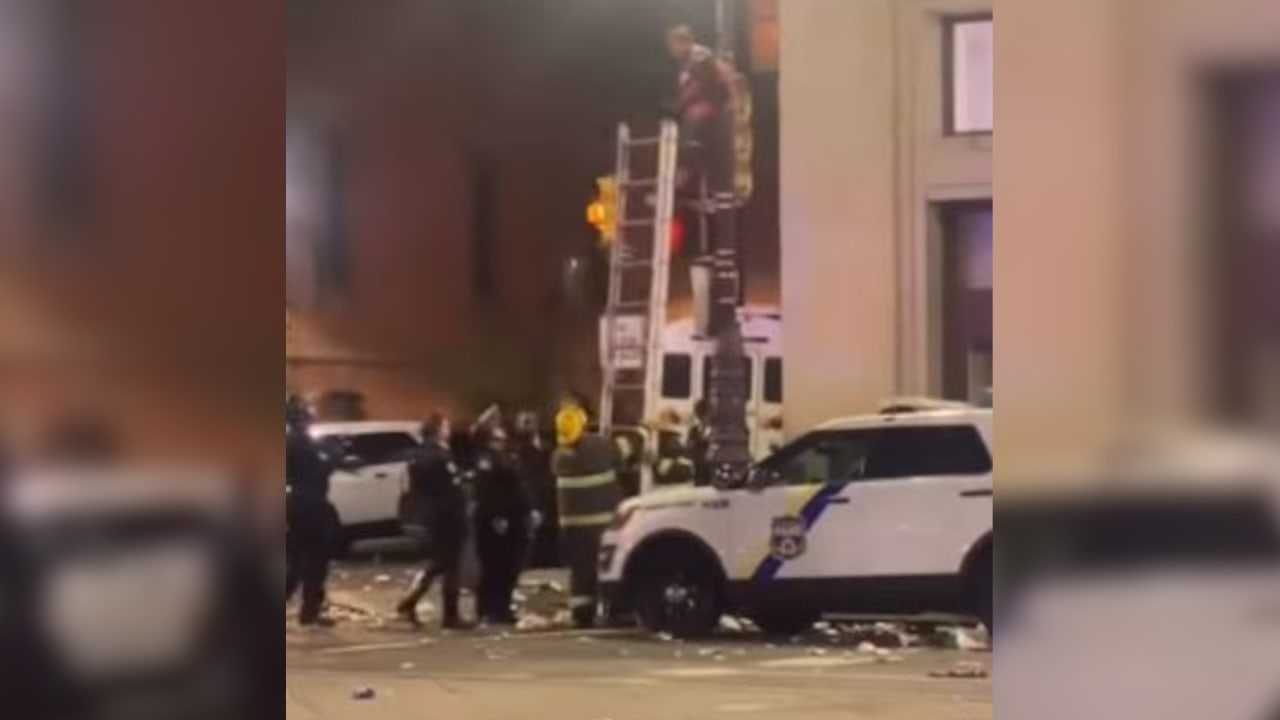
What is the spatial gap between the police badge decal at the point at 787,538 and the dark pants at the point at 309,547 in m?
0.95

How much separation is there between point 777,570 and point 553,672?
1.74ft

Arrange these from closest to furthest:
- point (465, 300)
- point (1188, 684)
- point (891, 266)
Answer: point (1188, 684) → point (891, 266) → point (465, 300)

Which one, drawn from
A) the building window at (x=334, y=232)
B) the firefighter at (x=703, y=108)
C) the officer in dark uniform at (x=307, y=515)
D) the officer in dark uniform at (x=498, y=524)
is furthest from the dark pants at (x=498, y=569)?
the firefighter at (x=703, y=108)

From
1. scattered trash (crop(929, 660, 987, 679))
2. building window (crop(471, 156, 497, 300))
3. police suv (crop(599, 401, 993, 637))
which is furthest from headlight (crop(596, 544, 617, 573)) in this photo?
scattered trash (crop(929, 660, 987, 679))

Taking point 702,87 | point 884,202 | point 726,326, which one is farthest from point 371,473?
point 884,202

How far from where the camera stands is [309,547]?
14.1ft

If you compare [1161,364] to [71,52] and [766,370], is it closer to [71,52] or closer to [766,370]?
[766,370]

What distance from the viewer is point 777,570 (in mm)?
4008

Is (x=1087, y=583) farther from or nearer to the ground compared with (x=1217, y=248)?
nearer to the ground

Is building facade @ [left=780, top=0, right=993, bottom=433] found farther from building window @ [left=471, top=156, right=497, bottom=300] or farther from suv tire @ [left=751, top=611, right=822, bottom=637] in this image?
building window @ [left=471, top=156, right=497, bottom=300]

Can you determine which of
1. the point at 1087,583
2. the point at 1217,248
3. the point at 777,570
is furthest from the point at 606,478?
the point at 1217,248

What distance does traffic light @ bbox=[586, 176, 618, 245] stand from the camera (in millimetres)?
4090

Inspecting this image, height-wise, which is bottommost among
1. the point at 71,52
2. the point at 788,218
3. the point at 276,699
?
the point at 276,699

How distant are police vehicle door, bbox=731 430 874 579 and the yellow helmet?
342 millimetres
